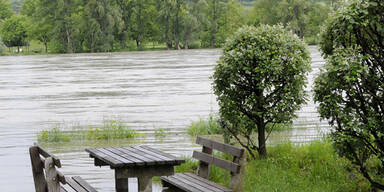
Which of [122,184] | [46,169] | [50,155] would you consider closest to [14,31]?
[122,184]

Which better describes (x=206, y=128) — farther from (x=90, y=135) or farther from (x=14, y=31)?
(x=14, y=31)

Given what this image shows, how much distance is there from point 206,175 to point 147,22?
11535cm

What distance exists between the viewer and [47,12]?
360 ft

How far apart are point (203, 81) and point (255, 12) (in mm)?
106249

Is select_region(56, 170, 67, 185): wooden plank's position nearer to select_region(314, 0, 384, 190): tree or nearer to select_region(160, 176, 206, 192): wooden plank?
select_region(160, 176, 206, 192): wooden plank

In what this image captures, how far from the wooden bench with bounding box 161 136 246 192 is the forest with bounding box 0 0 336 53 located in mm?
91639

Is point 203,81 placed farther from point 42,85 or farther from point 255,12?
point 255,12

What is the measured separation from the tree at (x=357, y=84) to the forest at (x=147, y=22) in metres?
91.3

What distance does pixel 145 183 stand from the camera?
6016mm

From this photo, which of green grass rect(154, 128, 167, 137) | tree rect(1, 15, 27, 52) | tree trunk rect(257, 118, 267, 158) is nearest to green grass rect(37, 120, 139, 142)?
green grass rect(154, 128, 167, 137)

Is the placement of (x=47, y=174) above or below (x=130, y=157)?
above

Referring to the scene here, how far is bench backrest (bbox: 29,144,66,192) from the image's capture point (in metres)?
4.90

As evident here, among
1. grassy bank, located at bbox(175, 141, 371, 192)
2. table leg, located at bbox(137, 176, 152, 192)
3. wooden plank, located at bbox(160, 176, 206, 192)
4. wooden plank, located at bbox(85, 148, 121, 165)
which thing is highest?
wooden plank, located at bbox(85, 148, 121, 165)

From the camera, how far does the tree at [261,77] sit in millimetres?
8742
